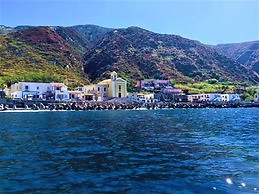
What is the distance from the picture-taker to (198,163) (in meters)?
15.4

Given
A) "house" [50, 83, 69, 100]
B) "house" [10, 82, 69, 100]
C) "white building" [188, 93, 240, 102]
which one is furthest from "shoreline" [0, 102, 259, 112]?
"white building" [188, 93, 240, 102]

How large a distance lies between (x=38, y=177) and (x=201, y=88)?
156165 millimetres

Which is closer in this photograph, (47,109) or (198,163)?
(198,163)

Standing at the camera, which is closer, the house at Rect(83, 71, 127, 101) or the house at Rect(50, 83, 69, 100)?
the house at Rect(50, 83, 69, 100)

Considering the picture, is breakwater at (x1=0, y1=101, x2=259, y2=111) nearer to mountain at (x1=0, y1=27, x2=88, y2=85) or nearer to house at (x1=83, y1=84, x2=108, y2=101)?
house at (x1=83, y1=84, x2=108, y2=101)

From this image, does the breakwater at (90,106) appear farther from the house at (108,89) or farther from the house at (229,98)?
the house at (229,98)

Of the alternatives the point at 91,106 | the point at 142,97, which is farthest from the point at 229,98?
the point at 91,106

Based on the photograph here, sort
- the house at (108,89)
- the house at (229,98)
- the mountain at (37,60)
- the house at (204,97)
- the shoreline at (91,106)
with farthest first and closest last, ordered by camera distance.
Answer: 1. the house at (229,98)
2. the house at (204,97)
3. the mountain at (37,60)
4. the house at (108,89)
5. the shoreline at (91,106)

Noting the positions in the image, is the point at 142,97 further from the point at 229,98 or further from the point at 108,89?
the point at 229,98

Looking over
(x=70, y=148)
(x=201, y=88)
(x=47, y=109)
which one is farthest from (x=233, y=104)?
(x=70, y=148)

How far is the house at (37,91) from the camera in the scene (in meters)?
105

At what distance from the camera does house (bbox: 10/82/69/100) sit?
105 m

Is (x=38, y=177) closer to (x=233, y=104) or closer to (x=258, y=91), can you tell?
(x=233, y=104)

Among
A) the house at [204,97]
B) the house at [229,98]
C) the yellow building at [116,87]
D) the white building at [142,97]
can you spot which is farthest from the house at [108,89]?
the house at [229,98]
